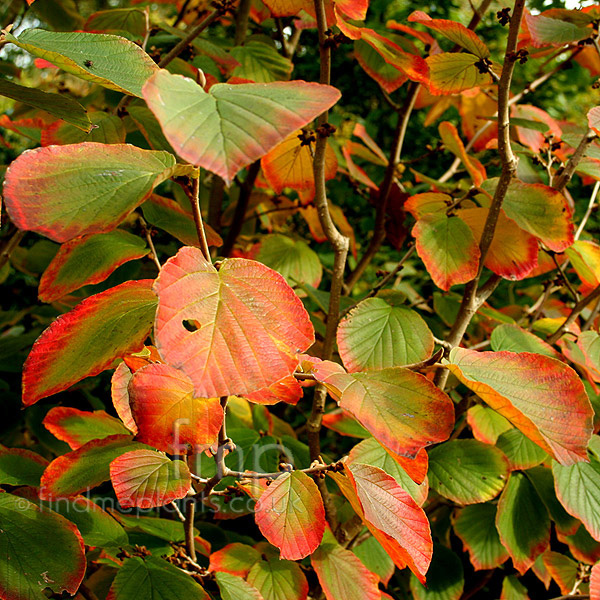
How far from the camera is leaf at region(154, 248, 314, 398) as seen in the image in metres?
0.45

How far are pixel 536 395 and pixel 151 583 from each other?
1.53 feet

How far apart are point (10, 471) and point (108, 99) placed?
2.27 feet

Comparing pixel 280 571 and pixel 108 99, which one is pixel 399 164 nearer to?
pixel 108 99

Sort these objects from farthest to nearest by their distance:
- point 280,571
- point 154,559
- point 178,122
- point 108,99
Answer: point 108,99
point 280,571
point 154,559
point 178,122

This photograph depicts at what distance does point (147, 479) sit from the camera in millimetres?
621

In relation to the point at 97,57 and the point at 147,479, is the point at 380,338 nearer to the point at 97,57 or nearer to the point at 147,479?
the point at 147,479

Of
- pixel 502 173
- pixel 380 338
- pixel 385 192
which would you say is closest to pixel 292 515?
pixel 380 338

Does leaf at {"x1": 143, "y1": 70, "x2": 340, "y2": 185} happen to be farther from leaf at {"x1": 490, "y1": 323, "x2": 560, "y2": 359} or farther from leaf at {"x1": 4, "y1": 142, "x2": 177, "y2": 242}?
leaf at {"x1": 490, "y1": 323, "x2": 560, "y2": 359}

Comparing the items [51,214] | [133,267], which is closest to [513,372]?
[51,214]

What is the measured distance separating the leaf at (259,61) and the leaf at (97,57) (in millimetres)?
661

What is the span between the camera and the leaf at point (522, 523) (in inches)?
38.8

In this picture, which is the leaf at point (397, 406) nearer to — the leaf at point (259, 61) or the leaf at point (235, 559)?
the leaf at point (235, 559)

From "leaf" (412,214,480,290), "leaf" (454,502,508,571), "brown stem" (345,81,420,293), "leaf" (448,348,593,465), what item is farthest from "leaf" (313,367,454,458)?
"brown stem" (345,81,420,293)

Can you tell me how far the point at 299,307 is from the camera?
517 mm
